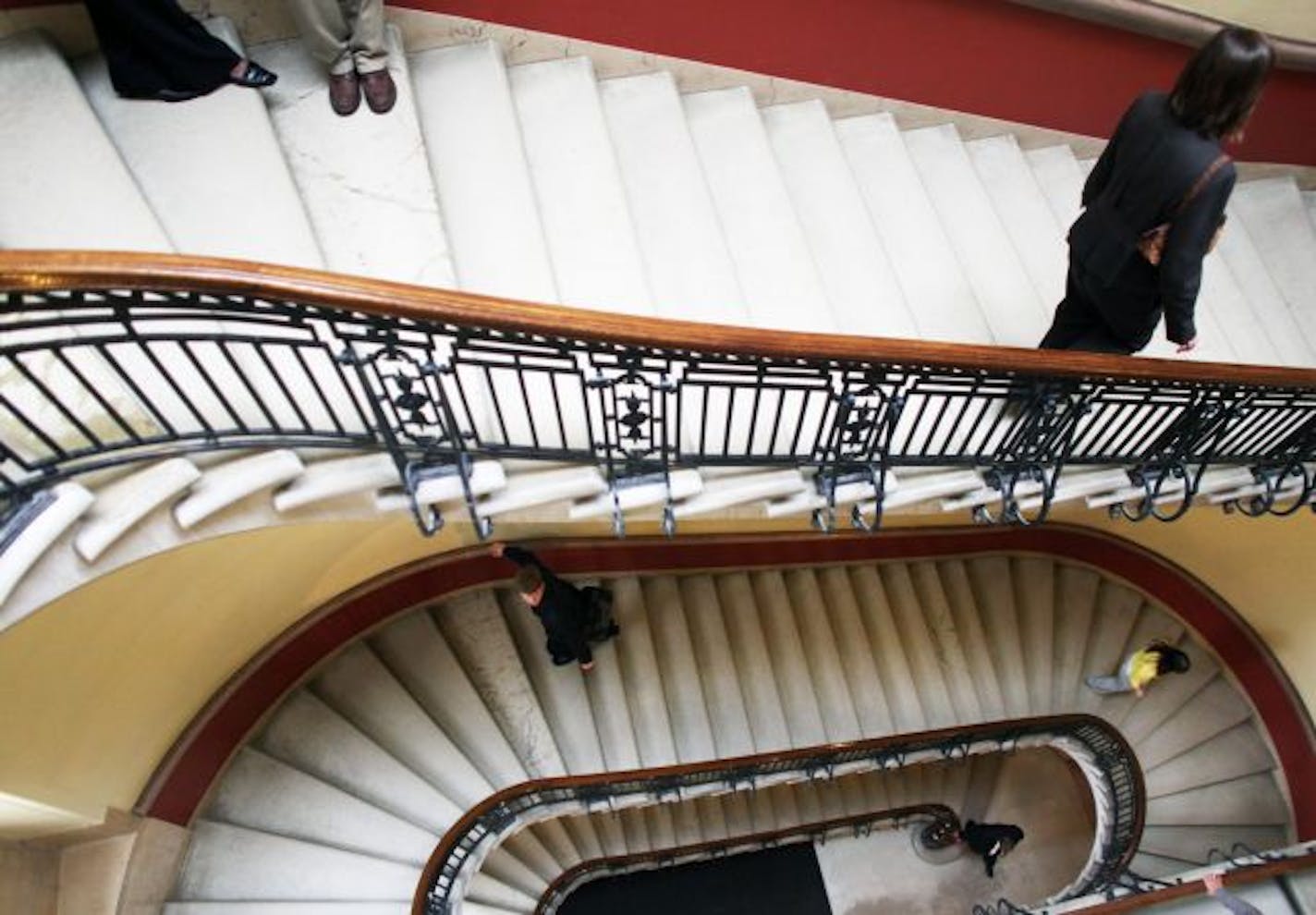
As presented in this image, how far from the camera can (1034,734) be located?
20.6 feet

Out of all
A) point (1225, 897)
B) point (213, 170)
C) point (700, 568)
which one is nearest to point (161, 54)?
point (213, 170)

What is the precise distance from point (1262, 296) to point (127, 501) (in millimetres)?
5815

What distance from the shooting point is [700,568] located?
5812 millimetres

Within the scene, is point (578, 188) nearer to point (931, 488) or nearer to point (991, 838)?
point (931, 488)

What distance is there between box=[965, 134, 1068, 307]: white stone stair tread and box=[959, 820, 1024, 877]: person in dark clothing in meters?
4.72

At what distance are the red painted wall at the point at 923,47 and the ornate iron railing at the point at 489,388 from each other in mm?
1996

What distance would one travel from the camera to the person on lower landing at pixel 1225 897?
4.60 meters

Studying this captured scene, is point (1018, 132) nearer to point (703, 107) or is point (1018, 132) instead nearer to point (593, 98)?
point (703, 107)

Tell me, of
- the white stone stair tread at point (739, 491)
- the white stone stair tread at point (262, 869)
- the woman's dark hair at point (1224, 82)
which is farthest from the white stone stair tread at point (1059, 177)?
the white stone stair tread at point (262, 869)

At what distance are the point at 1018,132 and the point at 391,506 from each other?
14.1 ft

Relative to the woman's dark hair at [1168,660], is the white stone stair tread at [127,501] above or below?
above

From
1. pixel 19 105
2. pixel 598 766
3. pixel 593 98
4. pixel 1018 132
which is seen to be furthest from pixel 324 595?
pixel 1018 132

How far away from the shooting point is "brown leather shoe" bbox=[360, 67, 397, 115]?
11.6ft

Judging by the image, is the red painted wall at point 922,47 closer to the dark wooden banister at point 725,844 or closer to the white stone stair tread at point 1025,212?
the white stone stair tread at point 1025,212
